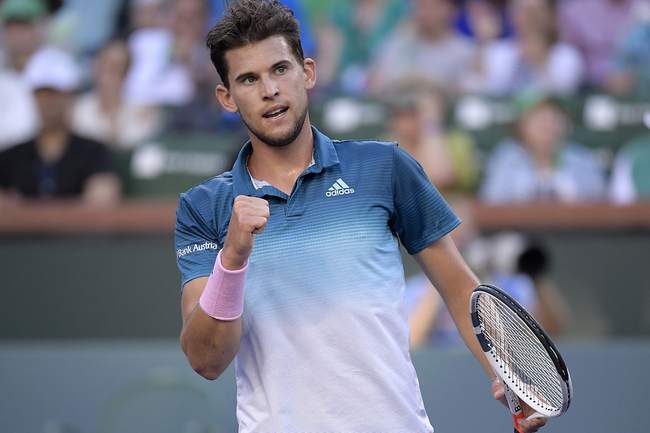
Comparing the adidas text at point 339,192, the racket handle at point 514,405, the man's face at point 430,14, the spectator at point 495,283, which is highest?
the man's face at point 430,14

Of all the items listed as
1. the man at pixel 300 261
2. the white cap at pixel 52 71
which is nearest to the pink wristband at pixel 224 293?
the man at pixel 300 261

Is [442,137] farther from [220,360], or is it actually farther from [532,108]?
[220,360]

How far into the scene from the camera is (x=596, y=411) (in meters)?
3.85

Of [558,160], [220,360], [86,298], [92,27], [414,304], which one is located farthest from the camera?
[92,27]

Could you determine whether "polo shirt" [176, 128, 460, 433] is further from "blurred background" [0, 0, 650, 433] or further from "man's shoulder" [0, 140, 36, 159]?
"man's shoulder" [0, 140, 36, 159]

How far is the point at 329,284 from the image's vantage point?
1.94 m

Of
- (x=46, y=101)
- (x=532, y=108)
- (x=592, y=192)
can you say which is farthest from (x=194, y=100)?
(x=592, y=192)

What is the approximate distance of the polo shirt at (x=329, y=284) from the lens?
1.89 meters

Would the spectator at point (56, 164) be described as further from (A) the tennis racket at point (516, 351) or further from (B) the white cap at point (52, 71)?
(A) the tennis racket at point (516, 351)

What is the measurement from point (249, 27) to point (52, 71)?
4642 mm

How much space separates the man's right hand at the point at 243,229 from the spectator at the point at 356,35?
4.69m

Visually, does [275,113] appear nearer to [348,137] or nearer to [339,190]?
[339,190]

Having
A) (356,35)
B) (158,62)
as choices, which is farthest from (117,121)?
(356,35)

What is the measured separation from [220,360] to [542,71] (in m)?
4.94
